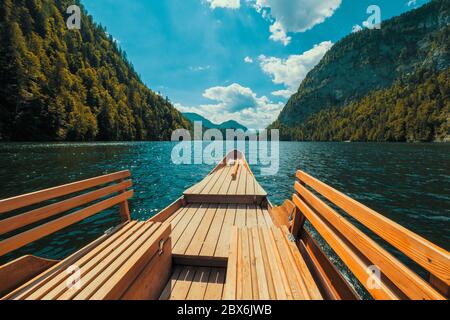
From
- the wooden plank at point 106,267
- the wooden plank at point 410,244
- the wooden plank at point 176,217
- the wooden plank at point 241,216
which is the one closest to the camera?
the wooden plank at point 410,244

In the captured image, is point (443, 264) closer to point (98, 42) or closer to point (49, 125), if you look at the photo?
point (49, 125)

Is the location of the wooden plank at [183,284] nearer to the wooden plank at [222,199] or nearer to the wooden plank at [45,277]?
the wooden plank at [45,277]

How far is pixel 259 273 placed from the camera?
8.27 ft

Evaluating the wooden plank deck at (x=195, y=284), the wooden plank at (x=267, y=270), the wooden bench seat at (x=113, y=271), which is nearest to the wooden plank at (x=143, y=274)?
the wooden bench seat at (x=113, y=271)

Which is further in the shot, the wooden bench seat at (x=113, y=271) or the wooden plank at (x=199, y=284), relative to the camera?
the wooden plank at (x=199, y=284)

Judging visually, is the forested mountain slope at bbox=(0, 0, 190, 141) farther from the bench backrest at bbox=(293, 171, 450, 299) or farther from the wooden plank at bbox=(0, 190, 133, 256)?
the bench backrest at bbox=(293, 171, 450, 299)

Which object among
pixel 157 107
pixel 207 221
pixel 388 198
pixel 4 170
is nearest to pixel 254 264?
pixel 207 221

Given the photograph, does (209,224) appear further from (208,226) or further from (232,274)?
(232,274)

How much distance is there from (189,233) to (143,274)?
1917mm

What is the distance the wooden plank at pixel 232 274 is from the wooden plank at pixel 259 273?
239 mm

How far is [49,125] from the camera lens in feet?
168

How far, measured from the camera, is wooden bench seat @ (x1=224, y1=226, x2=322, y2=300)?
2.18m

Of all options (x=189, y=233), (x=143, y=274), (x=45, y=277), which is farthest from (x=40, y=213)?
(x=189, y=233)

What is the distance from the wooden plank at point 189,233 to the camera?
3.80 m
